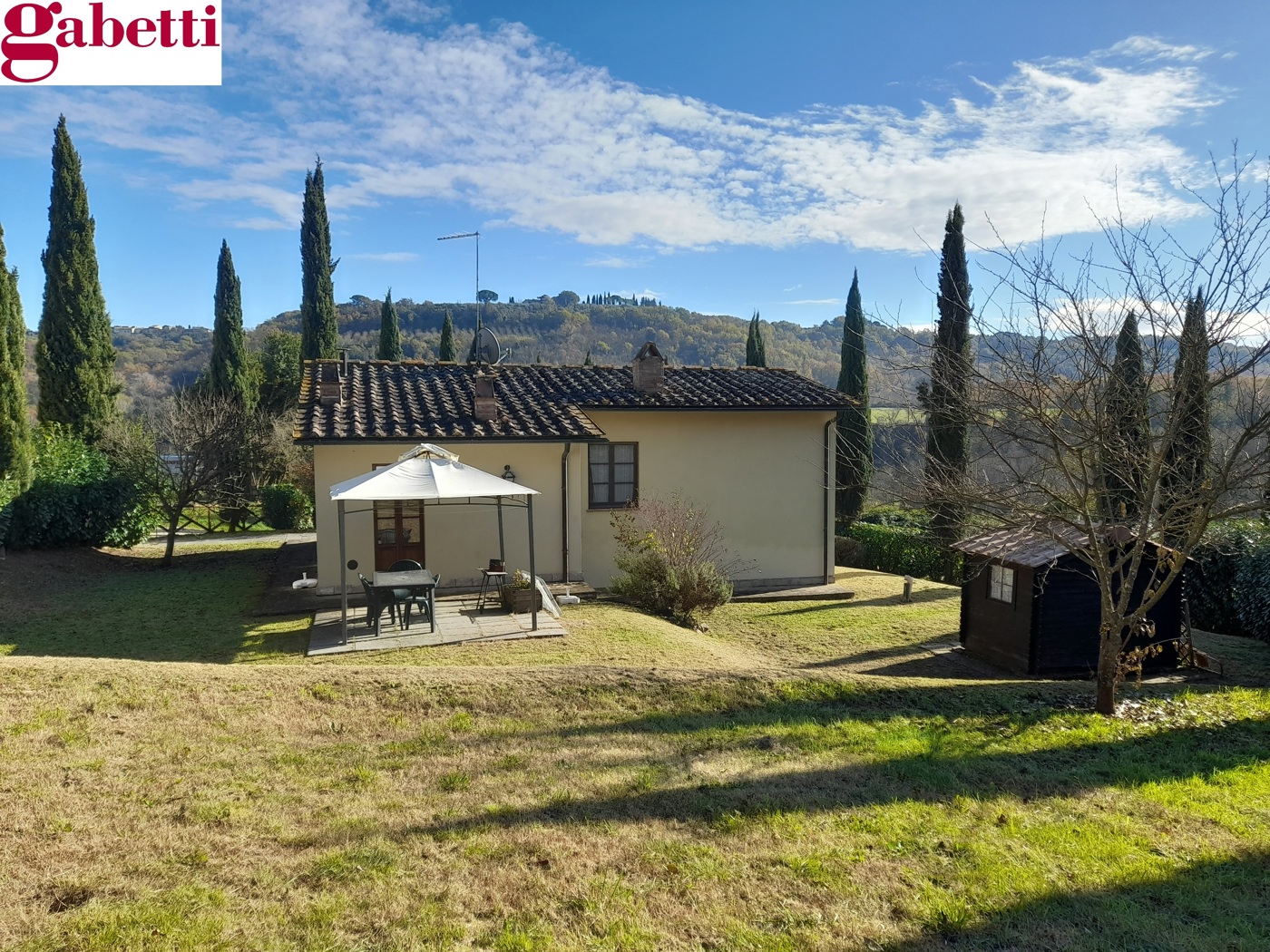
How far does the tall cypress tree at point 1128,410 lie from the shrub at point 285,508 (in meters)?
24.4

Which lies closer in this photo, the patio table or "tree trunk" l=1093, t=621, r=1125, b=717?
"tree trunk" l=1093, t=621, r=1125, b=717

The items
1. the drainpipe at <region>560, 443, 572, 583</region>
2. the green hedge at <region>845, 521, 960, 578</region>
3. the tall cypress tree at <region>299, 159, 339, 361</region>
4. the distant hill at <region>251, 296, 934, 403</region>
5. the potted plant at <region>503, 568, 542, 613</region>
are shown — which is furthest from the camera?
the distant hill at <region>251, 296, 934, 403</region>

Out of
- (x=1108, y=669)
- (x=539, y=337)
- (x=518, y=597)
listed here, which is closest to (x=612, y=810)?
(x=1108, y=669)

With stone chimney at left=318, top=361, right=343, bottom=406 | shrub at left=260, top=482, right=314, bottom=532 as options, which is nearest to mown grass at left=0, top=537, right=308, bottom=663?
stone chimney at left=318, top=361, right=343, bottom=406

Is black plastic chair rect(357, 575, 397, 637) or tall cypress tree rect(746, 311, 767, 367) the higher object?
tall cypress tree rect(746, 311, 767, 367)

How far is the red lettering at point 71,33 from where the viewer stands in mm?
8734

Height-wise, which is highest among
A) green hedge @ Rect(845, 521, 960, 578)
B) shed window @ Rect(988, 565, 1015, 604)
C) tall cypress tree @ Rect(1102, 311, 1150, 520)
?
tall cypress tree @ Rect(1102, 311, 1150, 520)

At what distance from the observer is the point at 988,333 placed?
7.76 metres

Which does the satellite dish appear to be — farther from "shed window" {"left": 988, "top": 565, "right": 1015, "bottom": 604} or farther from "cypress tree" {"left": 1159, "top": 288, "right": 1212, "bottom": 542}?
"cypress tree" {"left": 1159, "top": 288, "right": 1212, "bottom": 542}

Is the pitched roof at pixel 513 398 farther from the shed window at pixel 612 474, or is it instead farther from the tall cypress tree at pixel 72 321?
the tall cypress tree at pixel 72 321

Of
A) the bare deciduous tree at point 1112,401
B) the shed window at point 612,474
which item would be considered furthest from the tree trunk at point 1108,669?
the shed window at point 612,474

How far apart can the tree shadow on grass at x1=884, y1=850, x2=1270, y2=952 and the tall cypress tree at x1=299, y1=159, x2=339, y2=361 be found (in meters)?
32.4

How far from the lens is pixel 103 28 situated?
28.8 feet

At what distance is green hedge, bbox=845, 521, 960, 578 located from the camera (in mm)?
19766
